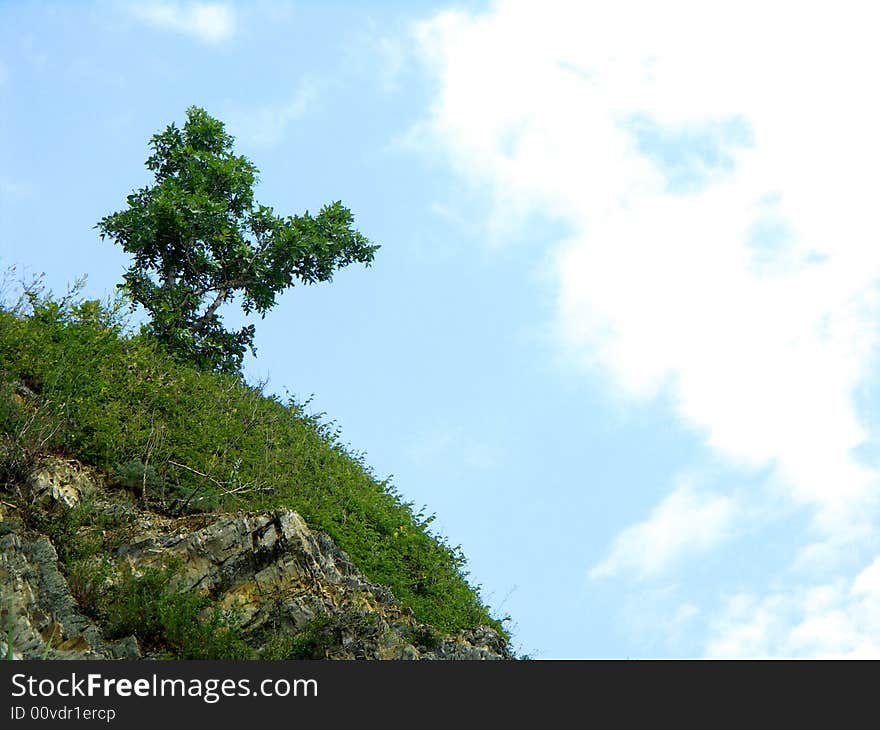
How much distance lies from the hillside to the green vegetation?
1.2 inches

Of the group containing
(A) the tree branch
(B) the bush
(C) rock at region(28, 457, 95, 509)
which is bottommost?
(B) the bush

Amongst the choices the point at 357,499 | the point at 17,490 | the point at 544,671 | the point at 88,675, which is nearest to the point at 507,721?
the point at 544,671

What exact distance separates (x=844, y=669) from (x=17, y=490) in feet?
32.1

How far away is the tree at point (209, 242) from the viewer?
23594 millimetres

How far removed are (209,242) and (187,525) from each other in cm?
1399

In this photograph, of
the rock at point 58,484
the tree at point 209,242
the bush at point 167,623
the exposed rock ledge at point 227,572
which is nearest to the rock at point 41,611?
the exposed rock ledge at point 227,572

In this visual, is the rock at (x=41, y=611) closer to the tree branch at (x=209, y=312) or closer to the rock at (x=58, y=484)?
the rock at (x=58, y=484)

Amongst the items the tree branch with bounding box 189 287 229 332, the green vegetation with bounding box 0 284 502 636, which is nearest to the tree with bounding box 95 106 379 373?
the tree branch with bounding box 189 287 229 332

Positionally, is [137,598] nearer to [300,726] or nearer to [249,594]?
[249,594]

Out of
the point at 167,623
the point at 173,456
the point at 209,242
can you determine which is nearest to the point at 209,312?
the point at 209,242

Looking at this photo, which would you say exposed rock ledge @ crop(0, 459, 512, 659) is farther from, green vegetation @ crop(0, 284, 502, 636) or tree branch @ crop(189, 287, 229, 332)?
tree branch @ crop(189, 287, 229, 332)

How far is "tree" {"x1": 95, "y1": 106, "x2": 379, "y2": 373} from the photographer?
23.6 meters

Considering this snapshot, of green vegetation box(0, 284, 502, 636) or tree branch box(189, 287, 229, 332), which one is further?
tree branch box(189, 287, 229, 332)

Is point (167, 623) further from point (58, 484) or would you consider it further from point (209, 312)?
point (209, 312)
